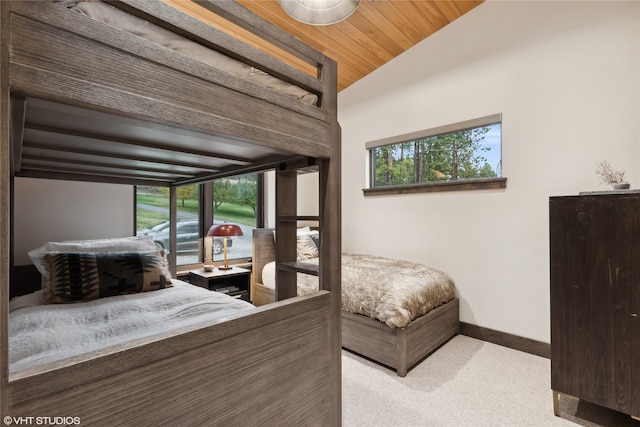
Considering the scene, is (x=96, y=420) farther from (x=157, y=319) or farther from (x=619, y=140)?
(x=619, y=140)

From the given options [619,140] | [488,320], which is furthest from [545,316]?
[619,140]

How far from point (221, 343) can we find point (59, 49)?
30.4 inches

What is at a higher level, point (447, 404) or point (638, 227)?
point (638, 227)

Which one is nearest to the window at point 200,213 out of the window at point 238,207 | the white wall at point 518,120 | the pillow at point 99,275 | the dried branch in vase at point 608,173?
the window at point 238,207

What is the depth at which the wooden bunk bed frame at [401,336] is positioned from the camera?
2092 millimetres

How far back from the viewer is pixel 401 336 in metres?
2.07

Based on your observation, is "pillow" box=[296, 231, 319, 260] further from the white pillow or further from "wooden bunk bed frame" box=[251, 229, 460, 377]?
"wooden bunk bed frame" box=[251, 229, 460, 377]

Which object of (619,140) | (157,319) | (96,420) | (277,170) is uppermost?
(619,140)

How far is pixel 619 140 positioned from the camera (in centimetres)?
214

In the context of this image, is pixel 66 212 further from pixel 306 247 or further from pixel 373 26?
pixel 373 26

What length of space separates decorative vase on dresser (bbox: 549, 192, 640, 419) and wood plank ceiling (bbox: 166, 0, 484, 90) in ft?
7.15

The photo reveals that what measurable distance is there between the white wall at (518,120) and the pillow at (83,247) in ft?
8.34

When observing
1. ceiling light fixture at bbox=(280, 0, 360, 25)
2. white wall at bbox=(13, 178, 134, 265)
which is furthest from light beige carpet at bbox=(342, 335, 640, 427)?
ceiling light fixture at bbox=(280, 0, 360, 25)

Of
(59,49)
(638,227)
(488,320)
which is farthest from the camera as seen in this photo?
(488,320)
